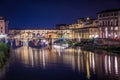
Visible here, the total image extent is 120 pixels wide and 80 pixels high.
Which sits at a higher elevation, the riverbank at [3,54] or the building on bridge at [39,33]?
the building on bridge at [39,33]

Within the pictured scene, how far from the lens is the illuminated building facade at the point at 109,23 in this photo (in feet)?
311

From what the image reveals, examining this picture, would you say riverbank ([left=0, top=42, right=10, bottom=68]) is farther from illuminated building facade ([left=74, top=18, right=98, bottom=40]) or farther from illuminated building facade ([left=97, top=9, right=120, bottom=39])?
illuminated building facade ([left=74, top=18, right=98, bottom=40])

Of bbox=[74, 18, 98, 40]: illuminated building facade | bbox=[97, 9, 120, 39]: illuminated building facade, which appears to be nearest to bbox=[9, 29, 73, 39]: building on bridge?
bbox=[74, 18, 98, 40]: illuminated building facade

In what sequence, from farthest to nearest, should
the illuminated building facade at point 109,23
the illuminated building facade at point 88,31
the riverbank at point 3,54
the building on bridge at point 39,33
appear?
1. the building on bridge at point 39,33
2. the illuminated building facade at point 88,31
3. the illuminated building facade at point 109,23
4. the riverbank at point 3,54

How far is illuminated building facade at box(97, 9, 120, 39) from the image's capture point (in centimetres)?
9481

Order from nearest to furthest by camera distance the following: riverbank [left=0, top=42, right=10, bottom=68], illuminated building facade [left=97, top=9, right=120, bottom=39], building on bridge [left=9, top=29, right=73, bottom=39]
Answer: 1. riverbank [left=0, top=42, right=10, bottom=68]
2. illuminated building facade [left=97, top=9, right=120, bottom=39]
3. building on bridge [left=9, top=29, right=73, bottom=39]

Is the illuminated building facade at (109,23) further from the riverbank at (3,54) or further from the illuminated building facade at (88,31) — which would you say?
the riverbank at (3,54)

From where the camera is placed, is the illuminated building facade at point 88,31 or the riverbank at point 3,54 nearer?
the riverbank at point 3,54

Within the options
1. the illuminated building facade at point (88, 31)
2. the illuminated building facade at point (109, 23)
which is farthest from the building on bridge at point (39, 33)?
the illuminated building facade at point (109, 23)

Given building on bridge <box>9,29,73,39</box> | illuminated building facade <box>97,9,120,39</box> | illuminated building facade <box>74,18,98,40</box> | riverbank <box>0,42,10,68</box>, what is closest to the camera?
riverbank <box>0,42,10,68</box>

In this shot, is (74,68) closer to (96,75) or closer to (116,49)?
(96,75)

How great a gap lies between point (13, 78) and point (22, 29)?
11966 cm

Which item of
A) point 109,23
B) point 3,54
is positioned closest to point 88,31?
point 109,23

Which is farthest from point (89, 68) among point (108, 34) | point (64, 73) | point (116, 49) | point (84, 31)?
point (84, 31)
